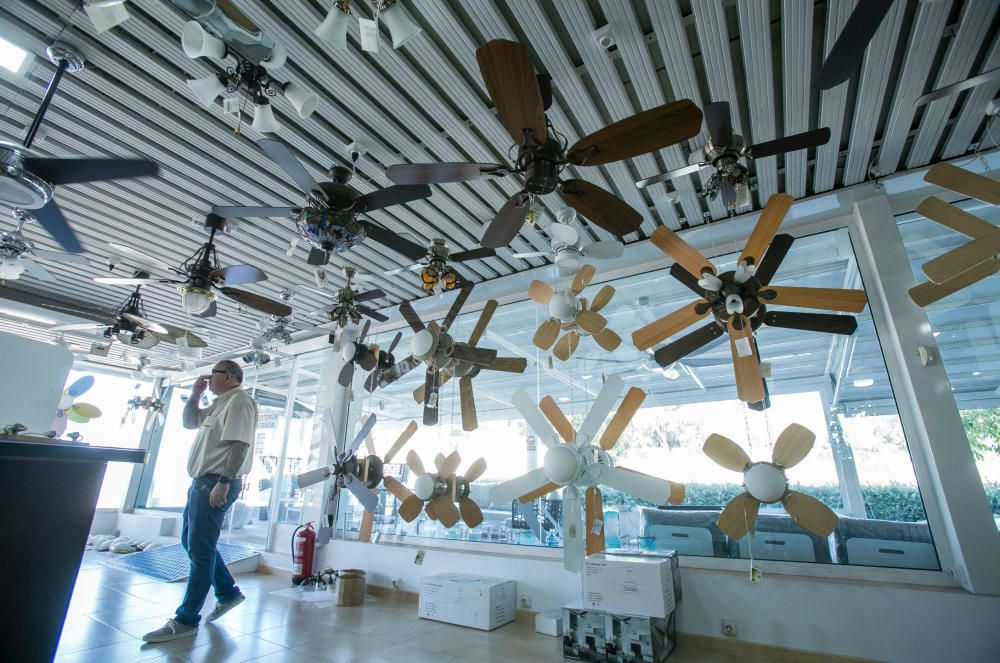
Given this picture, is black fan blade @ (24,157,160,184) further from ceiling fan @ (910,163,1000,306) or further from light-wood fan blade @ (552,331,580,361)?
ceiling fan @ (910,163,1000,306)

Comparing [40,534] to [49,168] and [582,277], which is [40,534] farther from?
[582,277]

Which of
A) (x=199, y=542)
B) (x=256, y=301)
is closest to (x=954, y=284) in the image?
(x=256, y=301)

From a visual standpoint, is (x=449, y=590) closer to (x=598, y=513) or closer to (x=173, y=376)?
(x=598, y=513)

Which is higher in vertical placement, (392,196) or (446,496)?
(392,196)

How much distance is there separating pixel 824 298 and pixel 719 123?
44.1 inches

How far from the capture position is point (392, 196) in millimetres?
2641

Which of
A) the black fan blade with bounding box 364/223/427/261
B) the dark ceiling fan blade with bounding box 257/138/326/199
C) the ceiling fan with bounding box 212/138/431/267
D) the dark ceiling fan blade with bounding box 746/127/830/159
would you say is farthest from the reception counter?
the dark ceiling fan blade with bounding box 746/127/830/159

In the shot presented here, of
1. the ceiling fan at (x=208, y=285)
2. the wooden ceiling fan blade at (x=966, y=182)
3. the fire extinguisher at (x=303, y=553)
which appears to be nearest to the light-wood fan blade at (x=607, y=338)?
the wooden ceiling fan blade at (x=966, y=182)

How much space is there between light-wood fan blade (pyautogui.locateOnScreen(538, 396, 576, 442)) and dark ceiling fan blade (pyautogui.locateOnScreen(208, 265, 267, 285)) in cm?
235

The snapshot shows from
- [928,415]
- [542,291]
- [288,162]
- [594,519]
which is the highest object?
[288,162]

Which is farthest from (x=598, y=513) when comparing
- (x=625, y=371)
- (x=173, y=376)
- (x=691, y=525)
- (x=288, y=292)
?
(x=173, y=376)

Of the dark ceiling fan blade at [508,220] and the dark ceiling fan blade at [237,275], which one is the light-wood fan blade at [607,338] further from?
the dark ceiling fan blade at [237,275]

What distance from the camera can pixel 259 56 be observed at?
201cm

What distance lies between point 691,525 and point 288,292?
16.0ft
